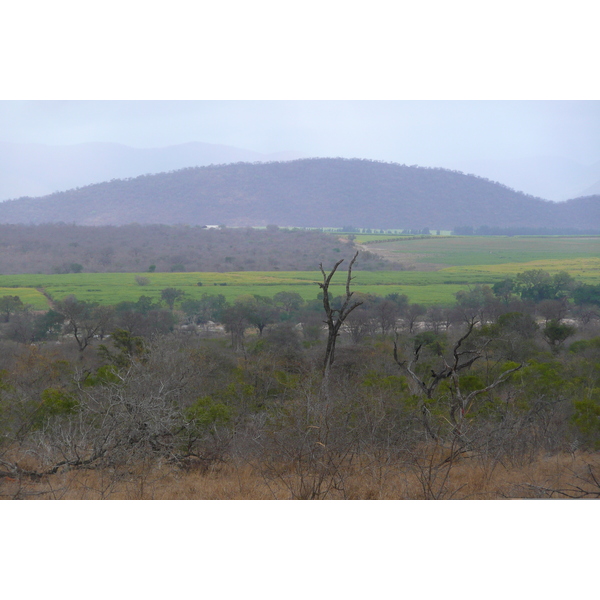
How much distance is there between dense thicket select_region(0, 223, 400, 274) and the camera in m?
39.9

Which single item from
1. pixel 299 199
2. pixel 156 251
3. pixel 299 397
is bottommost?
pixel 299 397

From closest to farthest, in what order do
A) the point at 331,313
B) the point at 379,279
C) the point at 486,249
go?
the point at 331,313
the point at 379,279
the point at 486,249

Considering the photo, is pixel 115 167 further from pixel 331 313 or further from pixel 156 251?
pixel 331 313

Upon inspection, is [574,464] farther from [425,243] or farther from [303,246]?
[425,243]

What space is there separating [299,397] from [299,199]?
221 ft

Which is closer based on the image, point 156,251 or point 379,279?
point 379,279

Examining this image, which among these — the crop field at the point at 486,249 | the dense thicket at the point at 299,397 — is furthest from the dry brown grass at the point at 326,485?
the crop field at the point at 486,249

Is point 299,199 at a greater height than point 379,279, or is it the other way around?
point 299,199

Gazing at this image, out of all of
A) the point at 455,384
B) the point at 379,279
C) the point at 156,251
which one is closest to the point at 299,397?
the point at 455,384

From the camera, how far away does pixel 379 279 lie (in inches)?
1458

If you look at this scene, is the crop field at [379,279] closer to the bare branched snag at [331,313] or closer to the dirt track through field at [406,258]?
the dirt track through field at [406,258]

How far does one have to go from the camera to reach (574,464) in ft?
24.8

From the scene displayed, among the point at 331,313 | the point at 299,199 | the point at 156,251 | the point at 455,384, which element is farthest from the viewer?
the point at 299,199

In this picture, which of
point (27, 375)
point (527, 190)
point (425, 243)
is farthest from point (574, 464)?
point (527, 190)
